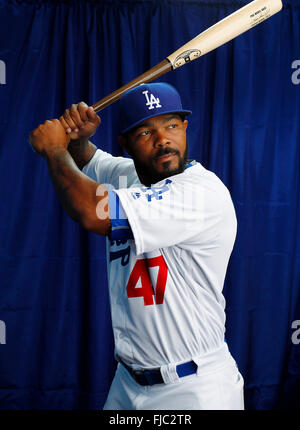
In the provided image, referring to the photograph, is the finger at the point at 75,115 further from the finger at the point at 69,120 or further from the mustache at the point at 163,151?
the mustache at the point at 163,151

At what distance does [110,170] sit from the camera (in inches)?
74.7

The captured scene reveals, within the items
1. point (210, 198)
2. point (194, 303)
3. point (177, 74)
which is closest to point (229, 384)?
point (194, 303)

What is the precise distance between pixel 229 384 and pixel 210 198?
697mm

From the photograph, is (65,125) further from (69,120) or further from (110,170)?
(110,170)

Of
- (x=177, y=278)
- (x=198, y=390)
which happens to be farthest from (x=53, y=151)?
(x=198, y=390)

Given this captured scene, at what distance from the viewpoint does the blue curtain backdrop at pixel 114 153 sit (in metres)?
2.56

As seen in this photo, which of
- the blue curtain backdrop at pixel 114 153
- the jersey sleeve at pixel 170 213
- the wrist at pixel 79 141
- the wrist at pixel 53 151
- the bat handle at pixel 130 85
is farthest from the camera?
the blue curtain backdrop at pixel 114 153

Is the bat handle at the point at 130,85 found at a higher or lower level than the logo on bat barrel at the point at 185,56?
lower

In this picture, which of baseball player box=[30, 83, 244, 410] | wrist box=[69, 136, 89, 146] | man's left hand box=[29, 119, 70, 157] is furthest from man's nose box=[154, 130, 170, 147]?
wrist box=[69, 136, 89, 146]

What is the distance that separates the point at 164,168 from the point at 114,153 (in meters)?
1.22

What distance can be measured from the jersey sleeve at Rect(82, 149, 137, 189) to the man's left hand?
52cm

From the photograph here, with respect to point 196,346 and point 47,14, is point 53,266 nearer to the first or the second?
point 196,346

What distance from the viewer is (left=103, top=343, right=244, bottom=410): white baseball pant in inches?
54.2

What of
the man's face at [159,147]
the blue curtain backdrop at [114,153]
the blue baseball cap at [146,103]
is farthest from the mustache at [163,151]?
the blue curtain backdrop at [114,153]
